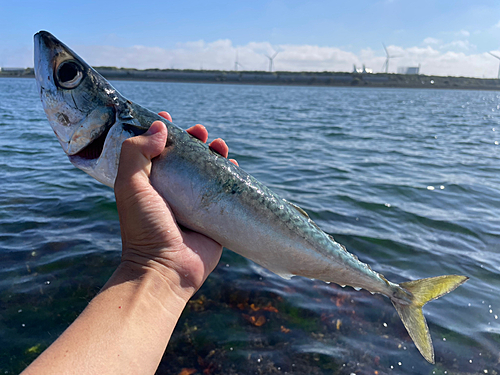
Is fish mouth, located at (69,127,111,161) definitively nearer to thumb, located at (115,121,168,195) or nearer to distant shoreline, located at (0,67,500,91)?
thumb, located at (115,121,168,195)

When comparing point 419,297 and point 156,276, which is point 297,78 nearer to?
point 419,297

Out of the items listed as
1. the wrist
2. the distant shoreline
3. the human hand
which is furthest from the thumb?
the distant shoreline

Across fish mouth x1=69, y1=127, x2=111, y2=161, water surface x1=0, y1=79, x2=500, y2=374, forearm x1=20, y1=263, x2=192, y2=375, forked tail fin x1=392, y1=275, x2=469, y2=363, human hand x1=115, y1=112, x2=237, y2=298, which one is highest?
fish mouth x1=69, y1=127, x2=111, y2=161

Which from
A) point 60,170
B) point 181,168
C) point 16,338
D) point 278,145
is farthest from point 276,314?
point 278,145

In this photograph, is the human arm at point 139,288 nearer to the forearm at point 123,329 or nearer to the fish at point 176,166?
the forearm at point 123,329

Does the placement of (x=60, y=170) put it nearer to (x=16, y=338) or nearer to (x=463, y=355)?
(x=16, y=338)

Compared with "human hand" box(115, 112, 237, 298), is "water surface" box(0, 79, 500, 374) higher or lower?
lower

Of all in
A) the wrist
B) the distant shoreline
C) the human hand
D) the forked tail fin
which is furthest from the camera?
the distant shoreline
